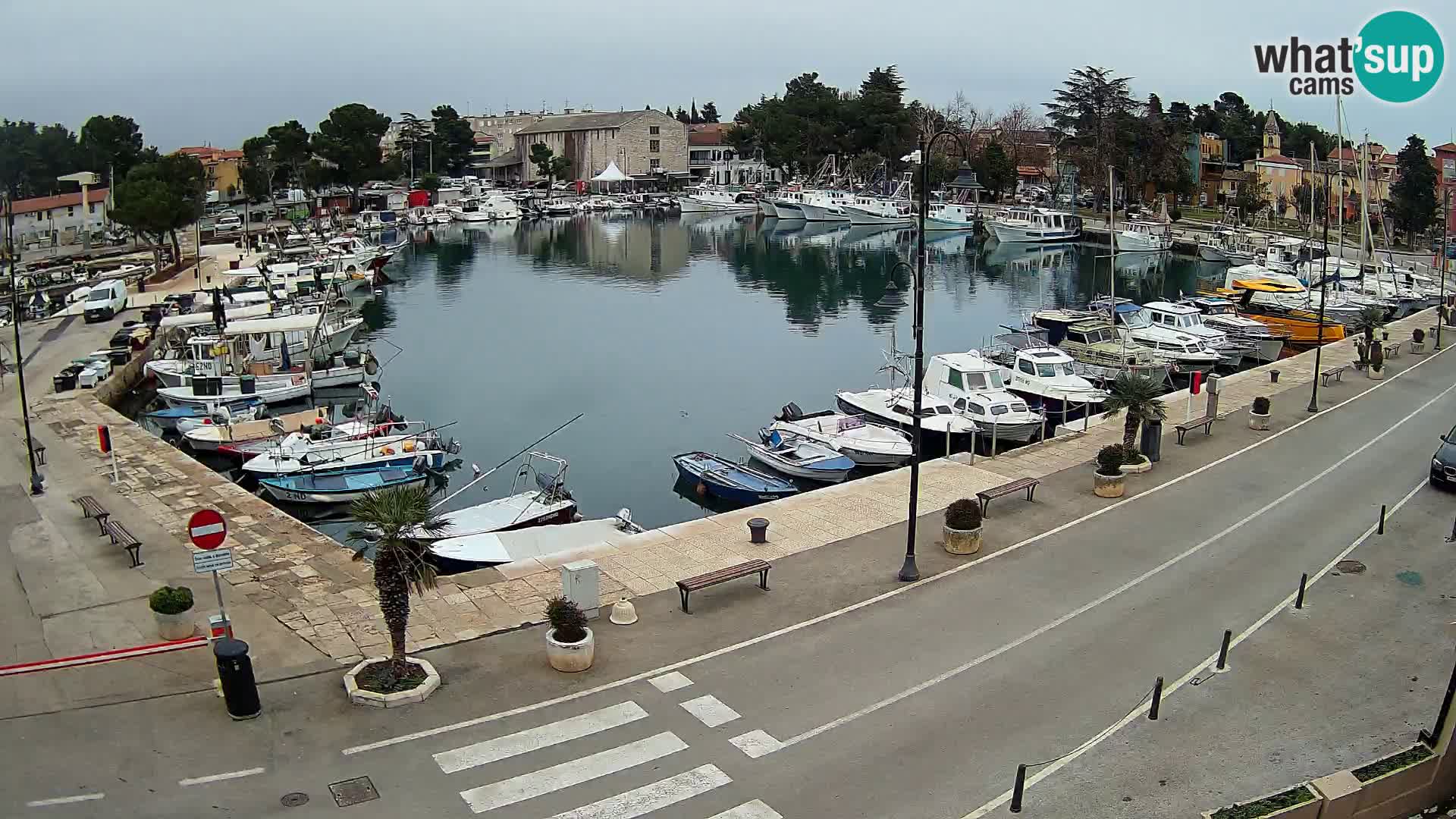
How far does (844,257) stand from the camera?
10081cm

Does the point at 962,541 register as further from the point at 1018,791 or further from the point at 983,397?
the point at 983,397

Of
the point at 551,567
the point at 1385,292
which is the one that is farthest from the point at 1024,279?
the point at 551,567

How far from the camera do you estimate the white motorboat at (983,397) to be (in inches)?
1364

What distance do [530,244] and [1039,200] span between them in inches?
2534

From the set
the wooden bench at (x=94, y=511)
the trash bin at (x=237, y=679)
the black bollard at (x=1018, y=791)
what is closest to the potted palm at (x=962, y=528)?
the black bollard at (x=1018, y=791)

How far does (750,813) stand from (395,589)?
5.60 metres

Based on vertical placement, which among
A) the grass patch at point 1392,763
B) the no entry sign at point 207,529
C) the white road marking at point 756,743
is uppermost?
the no entry sign at point 207,529

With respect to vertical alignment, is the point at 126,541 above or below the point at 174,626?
above

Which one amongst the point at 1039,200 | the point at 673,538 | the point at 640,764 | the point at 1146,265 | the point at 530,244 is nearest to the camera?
the point at 640,764

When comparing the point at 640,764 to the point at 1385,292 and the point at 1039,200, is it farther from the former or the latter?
the point at 1039,200

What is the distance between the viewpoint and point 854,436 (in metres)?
33.8

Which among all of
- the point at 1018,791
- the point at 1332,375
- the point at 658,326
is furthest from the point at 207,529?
the point at 658,326

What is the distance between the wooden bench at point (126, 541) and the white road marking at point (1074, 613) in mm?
13560

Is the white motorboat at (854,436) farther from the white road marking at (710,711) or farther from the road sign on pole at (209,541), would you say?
the road sign on pole at (209,541)
